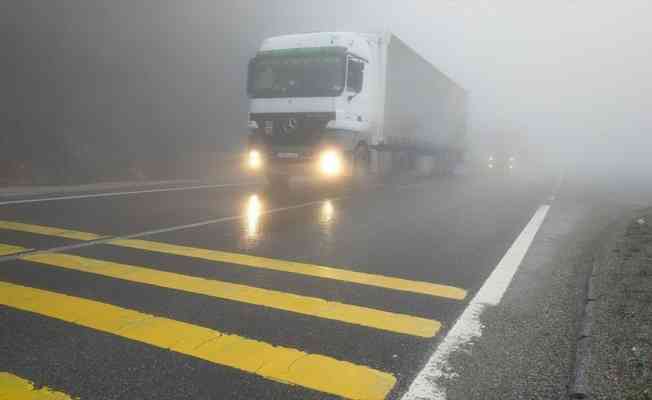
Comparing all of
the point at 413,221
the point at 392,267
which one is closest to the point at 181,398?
the point at 392,267

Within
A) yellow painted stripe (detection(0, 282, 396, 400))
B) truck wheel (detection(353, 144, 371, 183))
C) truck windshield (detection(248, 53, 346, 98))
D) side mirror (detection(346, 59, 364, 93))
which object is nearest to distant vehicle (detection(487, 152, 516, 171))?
truck wheel (detection(353, 144, 371, 183))

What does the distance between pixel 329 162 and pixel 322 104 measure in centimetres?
134

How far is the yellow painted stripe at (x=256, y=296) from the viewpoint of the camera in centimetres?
362

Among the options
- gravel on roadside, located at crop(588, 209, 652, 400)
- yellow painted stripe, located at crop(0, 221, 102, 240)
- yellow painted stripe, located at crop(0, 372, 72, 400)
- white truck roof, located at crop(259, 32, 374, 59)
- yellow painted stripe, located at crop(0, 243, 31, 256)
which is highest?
white truck roof, located at crop(259, 32, 374, 59)

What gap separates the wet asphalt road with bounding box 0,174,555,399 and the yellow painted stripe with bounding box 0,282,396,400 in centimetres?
4

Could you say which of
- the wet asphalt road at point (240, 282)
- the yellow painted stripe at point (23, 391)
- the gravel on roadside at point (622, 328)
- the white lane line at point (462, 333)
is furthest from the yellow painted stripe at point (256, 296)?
the yellow painted stripe at point (23, 391)

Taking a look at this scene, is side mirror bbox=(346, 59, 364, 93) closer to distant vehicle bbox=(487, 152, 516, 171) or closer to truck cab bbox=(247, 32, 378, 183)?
truck cab bbox=(247, 32, 378, 183)

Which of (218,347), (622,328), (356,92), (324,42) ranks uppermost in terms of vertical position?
(324,42)

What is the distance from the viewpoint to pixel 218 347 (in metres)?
3.11

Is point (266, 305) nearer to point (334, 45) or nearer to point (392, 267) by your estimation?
point (392, 267)

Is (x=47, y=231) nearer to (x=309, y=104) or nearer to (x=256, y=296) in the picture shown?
(x=256, y=296)

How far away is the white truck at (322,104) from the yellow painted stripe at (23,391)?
9.58 m

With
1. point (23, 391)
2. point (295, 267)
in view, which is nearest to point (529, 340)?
point (295, 267)

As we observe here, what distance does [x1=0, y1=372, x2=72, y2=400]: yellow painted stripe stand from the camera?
2.44 meters
